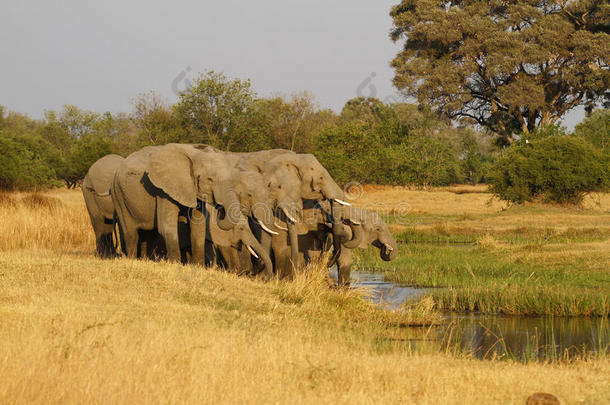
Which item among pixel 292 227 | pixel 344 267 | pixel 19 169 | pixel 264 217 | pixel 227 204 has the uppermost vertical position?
pixel 19 169

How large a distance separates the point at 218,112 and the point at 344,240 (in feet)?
109

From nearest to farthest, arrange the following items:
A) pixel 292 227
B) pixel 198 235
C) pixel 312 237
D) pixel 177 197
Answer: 1. pixel 292 227
2. pixel 177 197
3. pixel 198 235
4. pixel 312 237

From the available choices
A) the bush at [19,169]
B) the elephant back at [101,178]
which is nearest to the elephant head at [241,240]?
the elephant back at [101,178]

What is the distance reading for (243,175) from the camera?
48.7 ft

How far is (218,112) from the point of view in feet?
155

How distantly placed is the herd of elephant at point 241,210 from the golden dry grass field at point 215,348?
1.56m

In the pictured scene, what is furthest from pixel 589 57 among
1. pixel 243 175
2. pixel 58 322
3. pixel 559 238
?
pixel 58 322

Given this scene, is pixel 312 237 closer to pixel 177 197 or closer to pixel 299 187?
pixel 299 187

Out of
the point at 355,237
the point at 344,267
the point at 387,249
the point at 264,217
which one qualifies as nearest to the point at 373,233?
the point at 387,249

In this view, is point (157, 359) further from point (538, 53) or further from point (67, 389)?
point (538, 53)

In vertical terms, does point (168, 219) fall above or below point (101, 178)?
below

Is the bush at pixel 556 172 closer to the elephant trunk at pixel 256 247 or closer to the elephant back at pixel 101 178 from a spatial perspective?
the elephant back at pixel 101 178

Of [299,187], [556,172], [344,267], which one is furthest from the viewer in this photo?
[556,172]

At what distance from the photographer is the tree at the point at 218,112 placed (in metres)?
47.1
